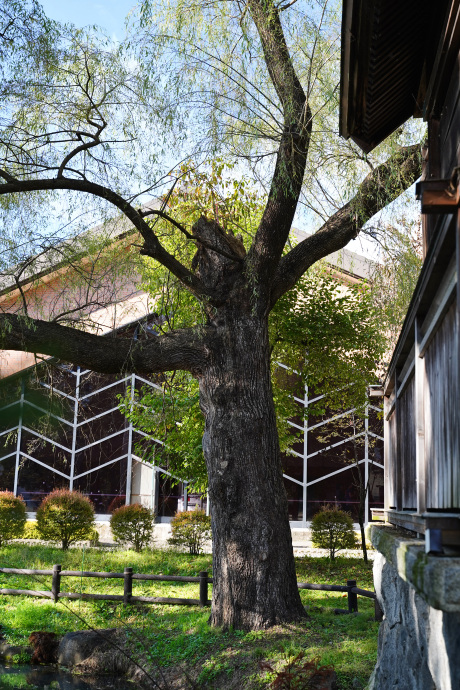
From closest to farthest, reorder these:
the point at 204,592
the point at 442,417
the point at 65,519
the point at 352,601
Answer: the point at 442,417, the point at 352,601, the point at 204,592, the point at 65,519

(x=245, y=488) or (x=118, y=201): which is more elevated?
(x=118, y=201)

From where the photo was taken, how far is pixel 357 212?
8.78 meters

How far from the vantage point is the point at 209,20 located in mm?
8883

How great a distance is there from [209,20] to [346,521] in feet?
37.7

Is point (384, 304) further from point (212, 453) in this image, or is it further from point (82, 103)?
point (82, 103)

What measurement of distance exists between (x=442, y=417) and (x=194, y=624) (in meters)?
6.52

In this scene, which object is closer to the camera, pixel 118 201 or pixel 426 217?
pixel 426 217

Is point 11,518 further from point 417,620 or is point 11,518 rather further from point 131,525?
point 417,620

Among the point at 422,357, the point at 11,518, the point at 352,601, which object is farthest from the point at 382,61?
the point at 11,518

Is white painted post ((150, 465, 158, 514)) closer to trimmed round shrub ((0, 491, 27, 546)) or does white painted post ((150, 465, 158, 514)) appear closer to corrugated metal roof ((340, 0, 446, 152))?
trimmed round shrub ((0, 491, 27, 546))

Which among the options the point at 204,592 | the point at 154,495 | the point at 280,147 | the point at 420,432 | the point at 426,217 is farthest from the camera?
the point at 154,495

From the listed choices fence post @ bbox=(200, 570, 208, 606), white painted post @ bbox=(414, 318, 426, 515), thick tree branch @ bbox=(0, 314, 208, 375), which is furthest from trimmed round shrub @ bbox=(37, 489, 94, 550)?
white painted post @ bbox=(414, 318, 426, 515)

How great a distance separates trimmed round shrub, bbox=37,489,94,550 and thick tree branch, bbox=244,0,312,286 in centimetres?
993

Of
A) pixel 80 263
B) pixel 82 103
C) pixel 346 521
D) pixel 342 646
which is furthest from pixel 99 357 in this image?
pixel 346 521
